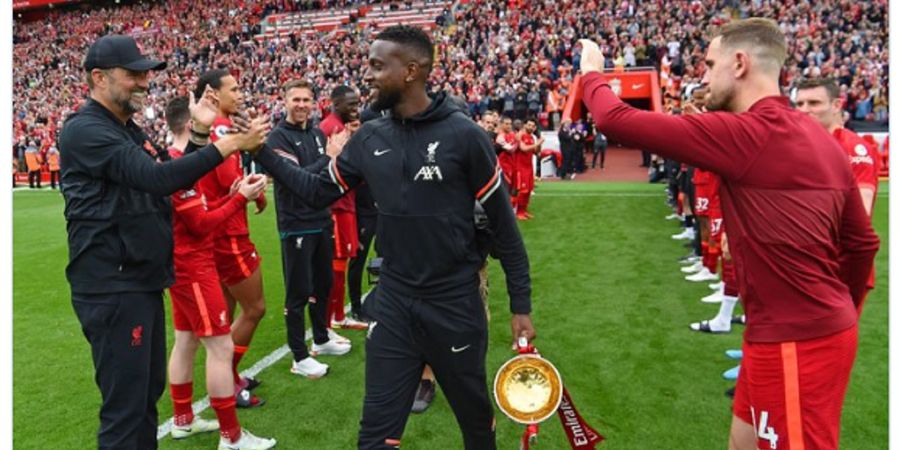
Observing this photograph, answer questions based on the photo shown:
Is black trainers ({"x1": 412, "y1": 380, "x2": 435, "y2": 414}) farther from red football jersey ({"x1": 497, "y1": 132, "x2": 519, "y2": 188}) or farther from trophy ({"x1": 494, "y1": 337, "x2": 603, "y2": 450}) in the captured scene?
red football jersey ({"x1": 497, "y1": 132, "x2": 519, "y2": 188})

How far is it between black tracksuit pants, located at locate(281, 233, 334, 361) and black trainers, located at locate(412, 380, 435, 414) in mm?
1202

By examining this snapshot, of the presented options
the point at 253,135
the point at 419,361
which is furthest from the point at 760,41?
the point at 253,135

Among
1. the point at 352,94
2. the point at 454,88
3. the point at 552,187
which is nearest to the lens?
the point at 352,94

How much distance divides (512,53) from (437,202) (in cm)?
2769

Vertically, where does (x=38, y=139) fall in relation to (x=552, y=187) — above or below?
above

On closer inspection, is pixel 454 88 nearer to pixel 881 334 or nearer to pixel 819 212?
pixel 881 334

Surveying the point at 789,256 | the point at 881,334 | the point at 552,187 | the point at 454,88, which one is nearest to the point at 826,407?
the point at 789,256

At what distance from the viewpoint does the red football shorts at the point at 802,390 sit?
2430mm

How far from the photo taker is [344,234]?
670cm

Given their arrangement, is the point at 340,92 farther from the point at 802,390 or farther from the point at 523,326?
the point at 802,390

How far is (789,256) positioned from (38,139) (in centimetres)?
3238

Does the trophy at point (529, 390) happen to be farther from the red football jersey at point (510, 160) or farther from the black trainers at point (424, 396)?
the red football jersey at point (510, 160)

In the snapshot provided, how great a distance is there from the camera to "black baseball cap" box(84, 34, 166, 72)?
3258 millimetres

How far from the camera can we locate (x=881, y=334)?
6.47 metres
